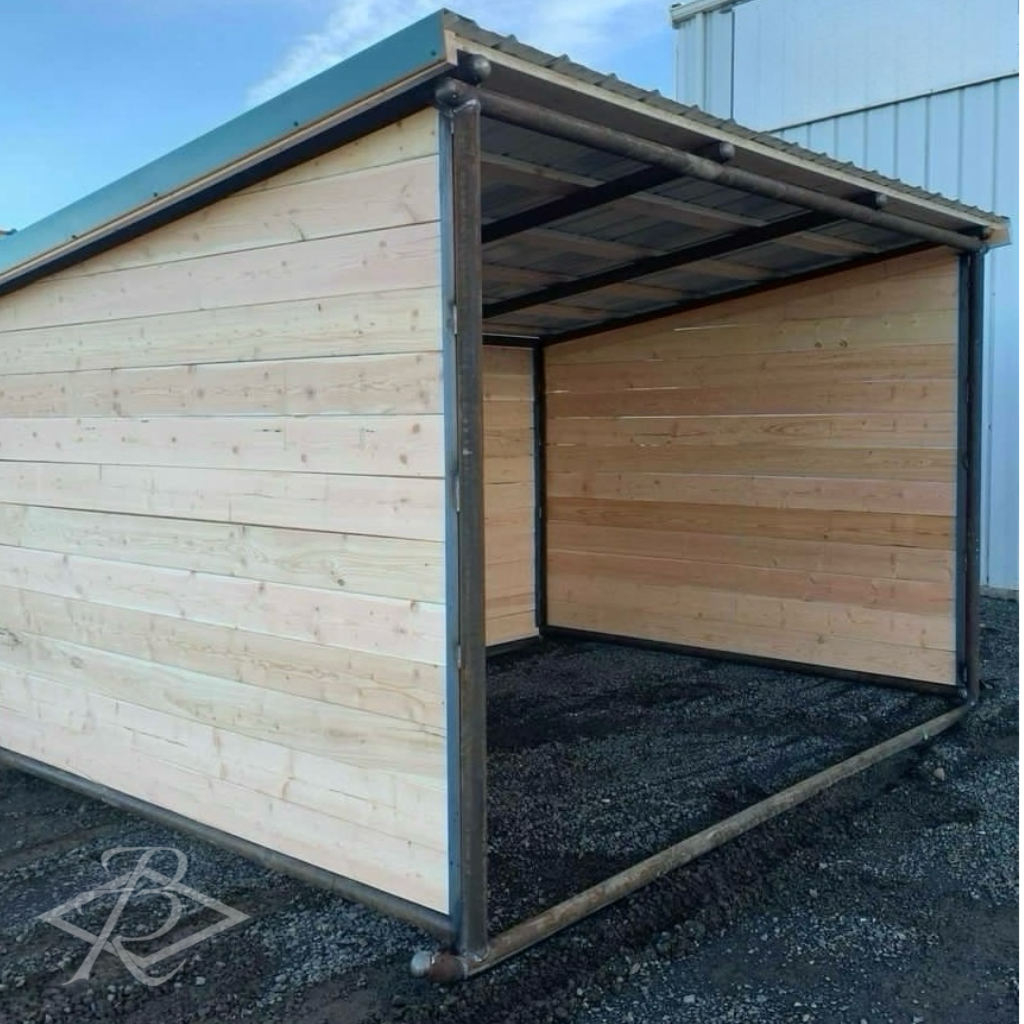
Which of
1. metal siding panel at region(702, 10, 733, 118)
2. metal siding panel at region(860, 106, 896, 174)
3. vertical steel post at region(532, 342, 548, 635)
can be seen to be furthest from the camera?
metal siding panel at region(702, 10, 733, 118)

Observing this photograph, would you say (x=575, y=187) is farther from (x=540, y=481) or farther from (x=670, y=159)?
(x=540, y=481)

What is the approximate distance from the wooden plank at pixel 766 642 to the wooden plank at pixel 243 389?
324 cm

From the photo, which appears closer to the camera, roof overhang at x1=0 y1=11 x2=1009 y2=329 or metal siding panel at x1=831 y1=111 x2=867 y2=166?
roof overhang at x1=0 y1=11 x2=1009 y2=329

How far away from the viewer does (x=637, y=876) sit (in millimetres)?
2719

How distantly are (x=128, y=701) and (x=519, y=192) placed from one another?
2.12 m

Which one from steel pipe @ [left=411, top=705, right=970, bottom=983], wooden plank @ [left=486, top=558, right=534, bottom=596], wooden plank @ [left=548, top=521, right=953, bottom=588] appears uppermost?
wooden plank @ [left=548, top=521, right=953, bottom=588]

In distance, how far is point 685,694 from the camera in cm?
481

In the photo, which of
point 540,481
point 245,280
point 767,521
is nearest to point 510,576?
point 540,481

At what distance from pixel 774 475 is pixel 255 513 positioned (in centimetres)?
315

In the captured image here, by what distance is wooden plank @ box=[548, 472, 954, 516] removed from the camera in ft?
14.9

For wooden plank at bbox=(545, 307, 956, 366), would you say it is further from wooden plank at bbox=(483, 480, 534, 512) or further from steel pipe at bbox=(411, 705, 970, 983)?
steel pipe at bbox=(411, 705, 970, 983)

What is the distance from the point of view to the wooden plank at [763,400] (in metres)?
4.52

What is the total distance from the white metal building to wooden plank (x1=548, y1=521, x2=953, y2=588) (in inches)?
94.2

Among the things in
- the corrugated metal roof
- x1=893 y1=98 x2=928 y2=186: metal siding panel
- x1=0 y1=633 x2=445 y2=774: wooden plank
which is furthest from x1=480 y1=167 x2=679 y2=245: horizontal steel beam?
x1=893 y1=98 x2=928 y2=186: metal siding panel
